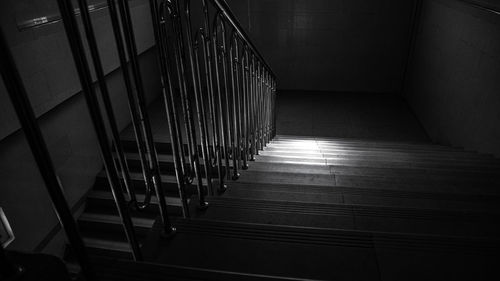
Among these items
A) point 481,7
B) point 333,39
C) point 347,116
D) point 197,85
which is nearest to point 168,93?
point 197,85

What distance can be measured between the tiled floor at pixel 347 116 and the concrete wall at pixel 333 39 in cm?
33

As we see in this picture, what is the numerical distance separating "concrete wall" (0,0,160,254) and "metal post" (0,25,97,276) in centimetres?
246

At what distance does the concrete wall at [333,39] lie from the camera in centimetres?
626

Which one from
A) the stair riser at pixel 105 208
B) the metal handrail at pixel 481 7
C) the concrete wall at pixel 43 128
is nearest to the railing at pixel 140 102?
the concrete wall at pixel 43 128

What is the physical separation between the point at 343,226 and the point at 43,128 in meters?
3.15

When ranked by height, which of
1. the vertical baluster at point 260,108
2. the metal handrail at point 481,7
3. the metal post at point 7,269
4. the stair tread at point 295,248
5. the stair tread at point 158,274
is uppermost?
the metal handrail at point 481,7

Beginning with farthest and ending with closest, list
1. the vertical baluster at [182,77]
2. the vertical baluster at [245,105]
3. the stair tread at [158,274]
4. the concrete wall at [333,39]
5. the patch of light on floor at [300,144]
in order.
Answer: the concrete wall at [333,39]
the patch of light on floor at [300,144]
the vertical baluster at [245,105]
the vertical baluster at [182,77]
the stair tread at [158,274]

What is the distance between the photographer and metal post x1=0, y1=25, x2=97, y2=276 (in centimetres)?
61

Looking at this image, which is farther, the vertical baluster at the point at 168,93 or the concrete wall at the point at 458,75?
the concrete wall at the point at 458,75

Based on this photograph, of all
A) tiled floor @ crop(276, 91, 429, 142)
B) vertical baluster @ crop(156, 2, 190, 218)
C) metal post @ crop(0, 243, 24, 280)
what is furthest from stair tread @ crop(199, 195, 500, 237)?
tiled floor @ crop(276, 91, 429, 142)

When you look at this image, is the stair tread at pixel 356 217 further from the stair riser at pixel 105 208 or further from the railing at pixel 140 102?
the stair riser at pixel 105 208

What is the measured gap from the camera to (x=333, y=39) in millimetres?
6566

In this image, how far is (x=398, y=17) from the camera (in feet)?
20.2

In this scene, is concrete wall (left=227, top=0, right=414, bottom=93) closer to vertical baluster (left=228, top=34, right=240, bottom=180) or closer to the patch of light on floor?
the patch of light on floor
